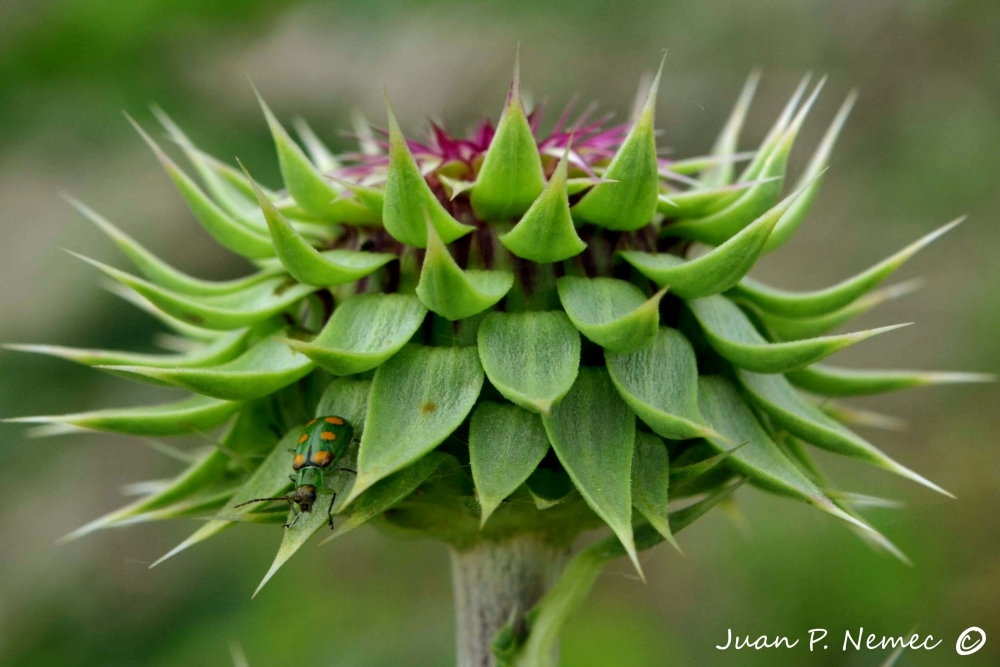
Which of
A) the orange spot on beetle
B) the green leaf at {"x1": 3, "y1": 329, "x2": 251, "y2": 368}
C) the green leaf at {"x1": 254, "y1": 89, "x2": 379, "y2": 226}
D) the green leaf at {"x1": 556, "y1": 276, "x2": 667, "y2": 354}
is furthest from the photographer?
the green leaf at {"x1": 3, "y1": 329, "x2": 251, "y2": 368}

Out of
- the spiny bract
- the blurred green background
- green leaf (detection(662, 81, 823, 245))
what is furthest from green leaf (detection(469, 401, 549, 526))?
→ the blurred green background

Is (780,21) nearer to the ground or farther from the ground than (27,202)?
farther from the ground

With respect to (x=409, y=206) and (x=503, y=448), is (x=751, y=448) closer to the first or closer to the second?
(x=503, y=448)

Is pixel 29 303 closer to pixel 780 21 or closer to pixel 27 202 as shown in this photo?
pixel 27 202

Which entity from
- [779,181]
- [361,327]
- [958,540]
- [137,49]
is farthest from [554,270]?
[137,49]

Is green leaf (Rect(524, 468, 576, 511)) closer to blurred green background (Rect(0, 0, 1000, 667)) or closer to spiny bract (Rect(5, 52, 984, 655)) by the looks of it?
spiny bract (Rect(5, 52, 984, 655))

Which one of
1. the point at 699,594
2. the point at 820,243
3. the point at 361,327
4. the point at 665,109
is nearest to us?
the point at 361,327

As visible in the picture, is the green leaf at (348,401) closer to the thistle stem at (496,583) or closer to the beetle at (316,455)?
the beetle at (316,455)

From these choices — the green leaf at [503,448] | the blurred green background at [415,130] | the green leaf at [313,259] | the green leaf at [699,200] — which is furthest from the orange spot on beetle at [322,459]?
the blurred green background at [415,130]
